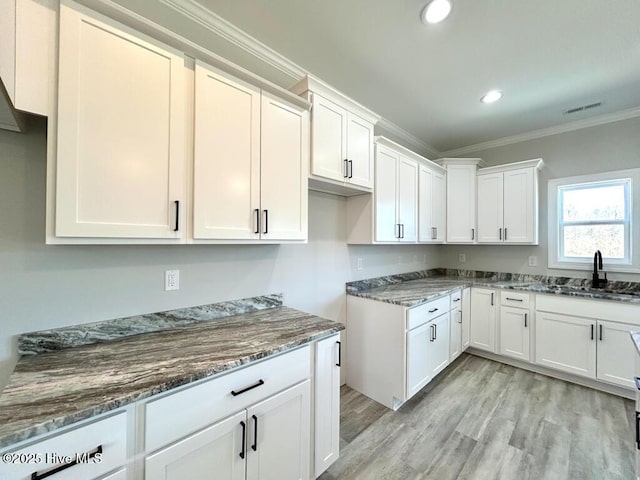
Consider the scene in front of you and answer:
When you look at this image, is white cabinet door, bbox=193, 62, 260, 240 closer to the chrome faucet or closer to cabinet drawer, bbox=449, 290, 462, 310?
cabinet drawer, bbox=449, 290, 462, 310

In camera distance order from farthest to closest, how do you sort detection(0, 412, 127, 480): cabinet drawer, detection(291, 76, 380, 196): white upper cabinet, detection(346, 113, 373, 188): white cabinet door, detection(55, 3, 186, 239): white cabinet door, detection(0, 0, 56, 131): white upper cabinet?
detection(346, 113, 373, 188): white cabinet door
detection(291, 76, 380, 196): white upper cabinet
detection(55, 3, 186, 239): white cabinet door
detection(0, 0, 56, 131): white upper cabinet
detection(0, 412, 127, 480): cabinet drawer

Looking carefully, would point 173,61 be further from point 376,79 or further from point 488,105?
point 488,105

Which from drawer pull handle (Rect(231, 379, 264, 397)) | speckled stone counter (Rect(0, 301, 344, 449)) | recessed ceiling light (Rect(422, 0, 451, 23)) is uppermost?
recessed ceiling light (Rect(422, 0, 451, 23))

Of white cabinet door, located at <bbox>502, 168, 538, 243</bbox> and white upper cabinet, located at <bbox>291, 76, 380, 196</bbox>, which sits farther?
white cabinet door, located at <bbox>502, 168, 538, 243</bbox>

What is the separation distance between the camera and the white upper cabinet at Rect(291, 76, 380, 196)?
6.45 feet

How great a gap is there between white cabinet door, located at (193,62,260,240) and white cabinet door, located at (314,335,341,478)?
843 millimetres

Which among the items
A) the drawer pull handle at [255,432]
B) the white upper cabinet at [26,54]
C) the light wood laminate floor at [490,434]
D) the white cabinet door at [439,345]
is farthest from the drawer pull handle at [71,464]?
the white cabinet door at [439,345]

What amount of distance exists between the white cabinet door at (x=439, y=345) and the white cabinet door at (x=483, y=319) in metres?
0.72

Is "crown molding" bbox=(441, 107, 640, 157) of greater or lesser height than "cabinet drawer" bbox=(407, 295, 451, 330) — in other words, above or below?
above

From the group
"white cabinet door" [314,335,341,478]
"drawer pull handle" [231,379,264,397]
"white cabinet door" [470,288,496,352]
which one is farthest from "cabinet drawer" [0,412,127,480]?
"white cabinet door" [470,288,496,352]

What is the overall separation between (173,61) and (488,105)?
9.64 ft

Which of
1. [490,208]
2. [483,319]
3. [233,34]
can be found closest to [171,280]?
[233,34]

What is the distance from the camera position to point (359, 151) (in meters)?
2.32

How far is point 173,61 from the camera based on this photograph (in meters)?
1.33
